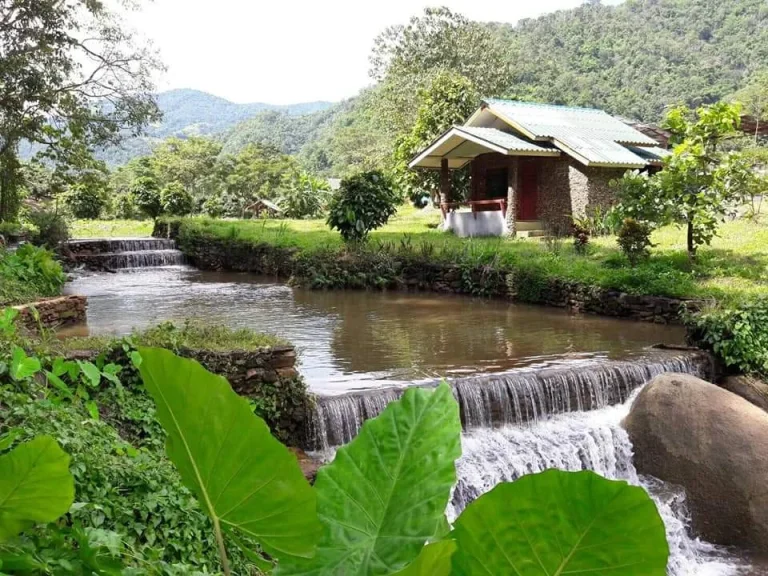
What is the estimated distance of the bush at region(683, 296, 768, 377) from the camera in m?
8.94

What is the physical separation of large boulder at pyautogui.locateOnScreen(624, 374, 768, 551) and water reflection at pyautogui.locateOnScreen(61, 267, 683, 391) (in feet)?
5.95

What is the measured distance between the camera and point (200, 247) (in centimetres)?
2078

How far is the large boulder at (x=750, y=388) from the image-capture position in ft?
28.3

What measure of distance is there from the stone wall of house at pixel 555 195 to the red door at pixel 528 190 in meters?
0.18

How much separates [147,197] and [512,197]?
16.2 meters

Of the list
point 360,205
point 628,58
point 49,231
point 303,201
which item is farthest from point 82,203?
point 628,58

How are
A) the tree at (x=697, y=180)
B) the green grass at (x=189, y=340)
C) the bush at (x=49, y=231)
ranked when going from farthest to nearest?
the bush at (x=49, y=231) < the tree at (x=697, y=180) < the green grass at (x=189, y=340)

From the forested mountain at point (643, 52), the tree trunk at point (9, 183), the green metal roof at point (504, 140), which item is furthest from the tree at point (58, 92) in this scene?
the forested mountain at point (643, 52)

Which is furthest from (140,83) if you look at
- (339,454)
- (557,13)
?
(557,13)

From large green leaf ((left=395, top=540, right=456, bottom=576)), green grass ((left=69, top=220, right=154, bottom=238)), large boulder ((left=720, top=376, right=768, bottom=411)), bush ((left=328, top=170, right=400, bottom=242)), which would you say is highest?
bush ((left=328, top=170, right=400, bottom=242))

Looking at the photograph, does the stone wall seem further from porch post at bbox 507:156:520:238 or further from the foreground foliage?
porch post at bbox 507:156:520:238

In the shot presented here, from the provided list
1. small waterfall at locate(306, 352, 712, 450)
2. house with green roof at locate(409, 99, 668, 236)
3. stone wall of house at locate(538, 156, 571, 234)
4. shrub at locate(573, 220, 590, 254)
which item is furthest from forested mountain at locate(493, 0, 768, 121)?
small waterfall at locate(306, 352, 712, 450)

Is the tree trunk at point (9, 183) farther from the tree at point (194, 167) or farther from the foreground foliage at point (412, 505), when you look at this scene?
the tree at point (194, 167)

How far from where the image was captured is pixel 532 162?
21.6 meters
